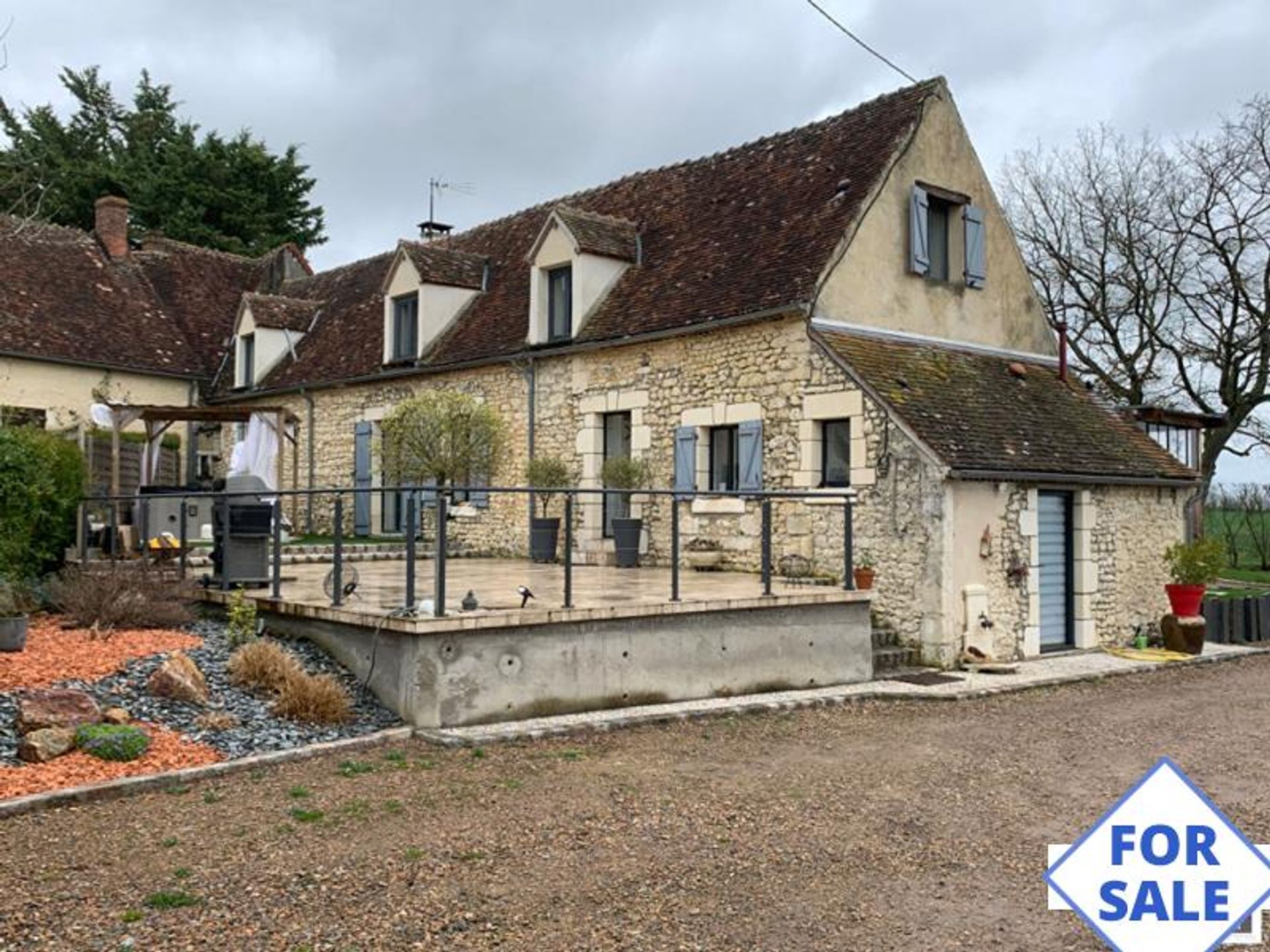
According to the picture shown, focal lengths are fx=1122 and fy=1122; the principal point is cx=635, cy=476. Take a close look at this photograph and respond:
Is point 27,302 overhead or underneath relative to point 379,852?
overhead

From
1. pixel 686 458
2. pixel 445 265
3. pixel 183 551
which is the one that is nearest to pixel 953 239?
pixel 686 458

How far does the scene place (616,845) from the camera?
19.1 feet

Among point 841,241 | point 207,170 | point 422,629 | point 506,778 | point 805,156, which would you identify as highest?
point 207,170

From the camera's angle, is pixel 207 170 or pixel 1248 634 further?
pixel 207 170

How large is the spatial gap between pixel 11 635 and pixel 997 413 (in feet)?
35.9

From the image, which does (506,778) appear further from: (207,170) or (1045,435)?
(207,170)

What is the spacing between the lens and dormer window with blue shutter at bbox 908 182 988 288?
1511cm

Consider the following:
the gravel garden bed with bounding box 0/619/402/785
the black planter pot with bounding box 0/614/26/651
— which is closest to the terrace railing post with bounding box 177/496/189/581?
the black planter pot with bounding box 0/614/26/651

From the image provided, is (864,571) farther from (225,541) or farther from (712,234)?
(225,541)

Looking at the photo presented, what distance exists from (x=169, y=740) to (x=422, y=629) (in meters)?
1.91

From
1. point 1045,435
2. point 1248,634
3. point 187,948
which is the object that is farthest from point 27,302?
point 1248,634

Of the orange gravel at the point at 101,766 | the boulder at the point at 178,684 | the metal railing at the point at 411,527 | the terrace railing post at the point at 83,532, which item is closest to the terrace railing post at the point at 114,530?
the metal railing at the point at 411,527

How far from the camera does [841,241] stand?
13.8 m

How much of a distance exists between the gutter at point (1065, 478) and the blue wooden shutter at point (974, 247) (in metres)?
3.28
